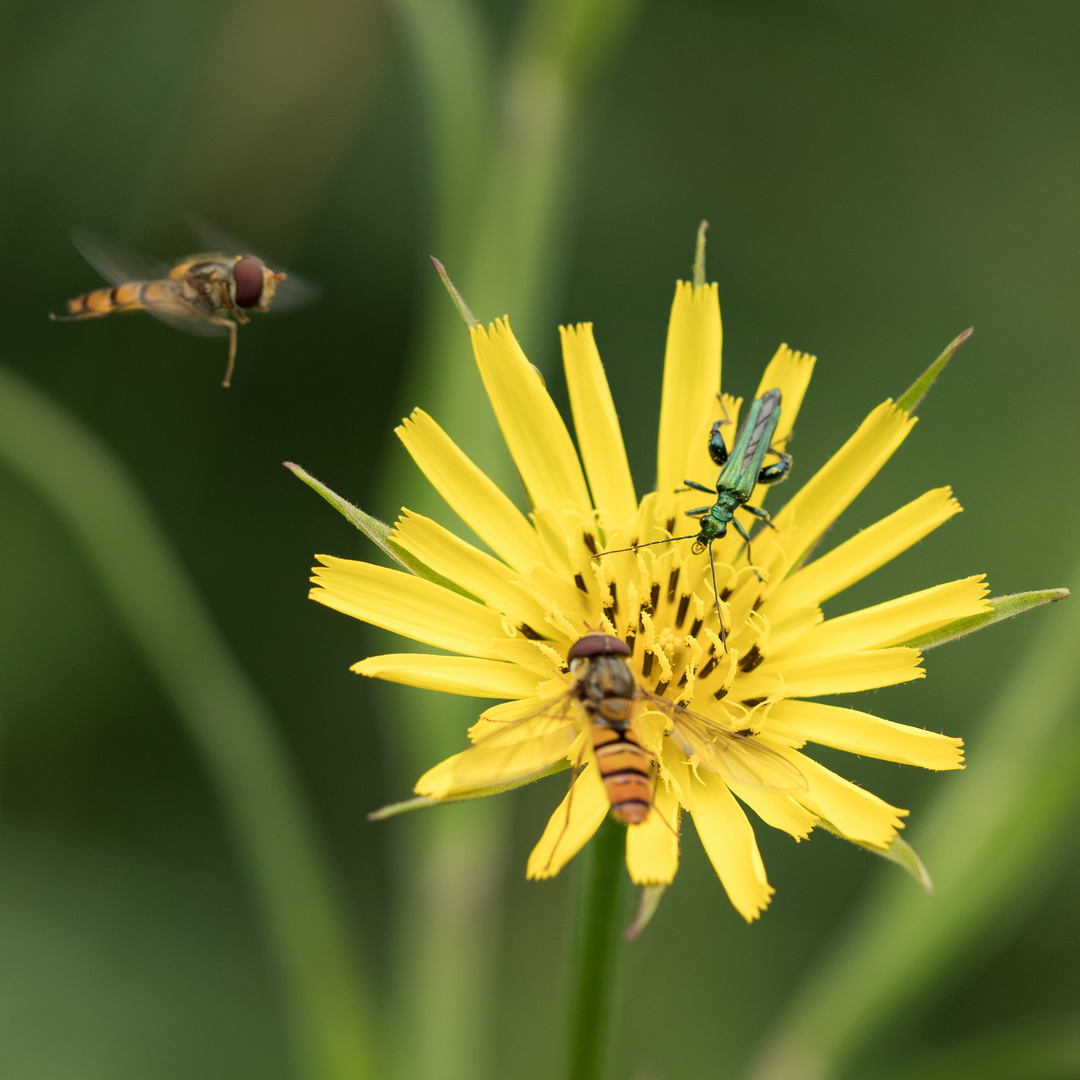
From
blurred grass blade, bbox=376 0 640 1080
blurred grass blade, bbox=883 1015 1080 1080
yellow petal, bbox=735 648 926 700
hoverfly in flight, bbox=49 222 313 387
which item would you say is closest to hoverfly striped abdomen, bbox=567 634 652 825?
yellow petal, bbox=735 648 926 700

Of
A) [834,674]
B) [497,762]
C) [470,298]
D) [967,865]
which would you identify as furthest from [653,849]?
[470,298]

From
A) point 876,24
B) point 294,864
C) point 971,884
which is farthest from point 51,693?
point 876,24

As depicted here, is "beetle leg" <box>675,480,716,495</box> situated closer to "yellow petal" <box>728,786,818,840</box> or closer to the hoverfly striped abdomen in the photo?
the hoverfly striped abdomen

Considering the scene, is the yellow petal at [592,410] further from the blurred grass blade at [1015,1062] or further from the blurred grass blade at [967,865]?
the blurred grass blade at [1015,1062]

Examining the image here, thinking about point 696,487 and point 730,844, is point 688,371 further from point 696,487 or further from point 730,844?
point 730,844

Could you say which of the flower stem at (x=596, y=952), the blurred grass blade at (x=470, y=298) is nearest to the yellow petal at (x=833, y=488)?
the flower stem at (x=596, y=952)

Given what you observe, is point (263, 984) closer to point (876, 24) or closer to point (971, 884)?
point (971, 884)
